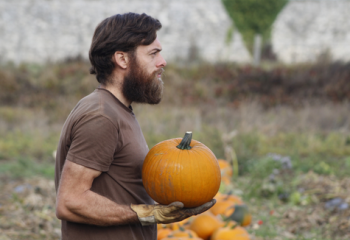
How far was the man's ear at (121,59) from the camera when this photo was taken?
2.07 m

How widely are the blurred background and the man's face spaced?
284 cm

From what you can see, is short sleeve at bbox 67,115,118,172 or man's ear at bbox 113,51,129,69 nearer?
short sleeve at bbox 67,115,118,172

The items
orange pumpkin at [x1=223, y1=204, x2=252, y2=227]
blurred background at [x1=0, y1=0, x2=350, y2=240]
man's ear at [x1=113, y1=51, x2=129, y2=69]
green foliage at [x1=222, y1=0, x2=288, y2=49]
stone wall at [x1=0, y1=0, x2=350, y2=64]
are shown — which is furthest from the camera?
stone wall at [x1=0, y1=0, x2=350, y2=64]

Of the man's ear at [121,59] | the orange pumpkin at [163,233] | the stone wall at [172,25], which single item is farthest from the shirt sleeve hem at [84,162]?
the stone wall at [172,25]

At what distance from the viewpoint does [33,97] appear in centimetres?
1360

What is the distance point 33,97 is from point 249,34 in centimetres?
1181

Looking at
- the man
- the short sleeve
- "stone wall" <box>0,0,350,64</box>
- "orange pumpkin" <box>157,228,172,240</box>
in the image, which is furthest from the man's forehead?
"stone wall" <box>0,0,350,64</box>

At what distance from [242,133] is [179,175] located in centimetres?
629

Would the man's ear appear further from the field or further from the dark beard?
the field

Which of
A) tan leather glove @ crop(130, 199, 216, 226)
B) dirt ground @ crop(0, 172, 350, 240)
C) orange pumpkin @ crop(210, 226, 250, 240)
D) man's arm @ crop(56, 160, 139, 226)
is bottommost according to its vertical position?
dirt ground @ crop(0, 172, 350, 240)

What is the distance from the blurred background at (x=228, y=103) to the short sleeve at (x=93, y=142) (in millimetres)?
2828

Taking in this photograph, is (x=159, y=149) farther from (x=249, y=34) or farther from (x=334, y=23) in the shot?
(x=334, y=23)

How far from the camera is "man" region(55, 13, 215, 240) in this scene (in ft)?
5.93

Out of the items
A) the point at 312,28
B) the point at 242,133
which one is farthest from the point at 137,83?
the point at 312,28
